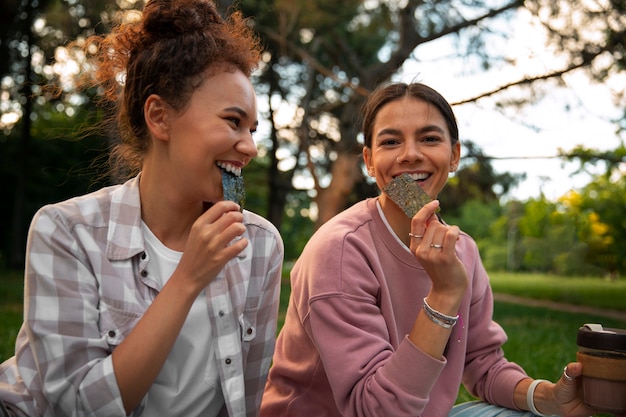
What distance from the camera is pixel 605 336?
6.53 ft

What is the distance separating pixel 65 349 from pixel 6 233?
1956 centimetres

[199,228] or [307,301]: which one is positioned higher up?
[199,228]

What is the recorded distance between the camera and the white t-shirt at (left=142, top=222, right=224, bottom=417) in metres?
1.96

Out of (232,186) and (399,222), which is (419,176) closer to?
(399,222)

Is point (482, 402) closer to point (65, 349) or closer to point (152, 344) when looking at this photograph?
Answer: point (152, 344)

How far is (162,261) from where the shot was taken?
207cm

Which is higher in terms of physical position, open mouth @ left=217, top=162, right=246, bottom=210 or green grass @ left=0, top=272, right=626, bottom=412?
open mouth @ left=217, top=162, right=246, bottom=210

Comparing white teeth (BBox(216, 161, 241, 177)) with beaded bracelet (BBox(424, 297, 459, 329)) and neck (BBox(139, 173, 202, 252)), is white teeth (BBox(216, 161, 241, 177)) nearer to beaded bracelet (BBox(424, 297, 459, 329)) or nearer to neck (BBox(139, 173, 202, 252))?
neck (BBox(139, 173, 202, 252))

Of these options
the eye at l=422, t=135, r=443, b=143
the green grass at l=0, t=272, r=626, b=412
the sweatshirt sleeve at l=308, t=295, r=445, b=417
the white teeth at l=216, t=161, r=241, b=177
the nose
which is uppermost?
the eye at l=422, t=135, r=443, b=143

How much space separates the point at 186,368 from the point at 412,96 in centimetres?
130

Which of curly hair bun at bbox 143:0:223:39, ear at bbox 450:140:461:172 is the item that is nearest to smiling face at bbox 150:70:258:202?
curly hair bun at bbox 143:0:223:39

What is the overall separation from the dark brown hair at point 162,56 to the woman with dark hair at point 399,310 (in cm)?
66

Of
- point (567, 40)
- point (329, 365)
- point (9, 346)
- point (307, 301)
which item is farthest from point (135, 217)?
point (567, 40)

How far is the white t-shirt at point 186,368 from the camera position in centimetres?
196
